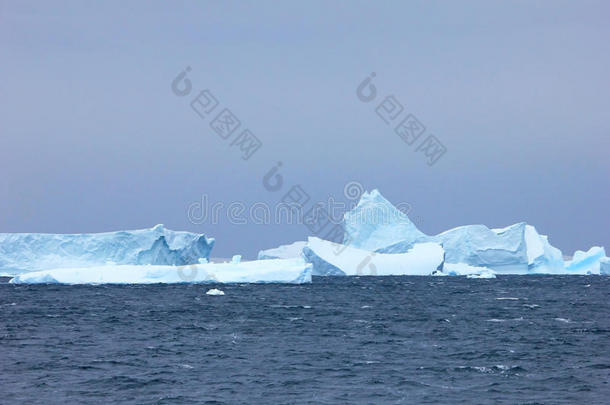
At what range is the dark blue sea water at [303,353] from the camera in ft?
48.5

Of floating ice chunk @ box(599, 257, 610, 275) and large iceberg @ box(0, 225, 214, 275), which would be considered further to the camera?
floating ice chunk @ box(599, 257, 610, 275)

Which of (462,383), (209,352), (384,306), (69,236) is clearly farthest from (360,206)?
(462,383)

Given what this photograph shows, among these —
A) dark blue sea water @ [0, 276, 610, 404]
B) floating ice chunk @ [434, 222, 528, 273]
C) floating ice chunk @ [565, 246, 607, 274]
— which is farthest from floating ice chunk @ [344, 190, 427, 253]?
dark blue sea water @ [0, 276, 610, 404]

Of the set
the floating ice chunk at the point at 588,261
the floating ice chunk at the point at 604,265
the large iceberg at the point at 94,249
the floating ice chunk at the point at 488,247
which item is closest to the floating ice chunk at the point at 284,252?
the floating ice chunk at the point at 488,247

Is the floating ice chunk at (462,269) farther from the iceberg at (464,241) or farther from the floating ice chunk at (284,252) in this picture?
the floating ice chunk at (284,252)

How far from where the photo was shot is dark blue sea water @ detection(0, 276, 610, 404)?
14.8 m

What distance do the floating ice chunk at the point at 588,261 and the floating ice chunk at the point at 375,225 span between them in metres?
12.9

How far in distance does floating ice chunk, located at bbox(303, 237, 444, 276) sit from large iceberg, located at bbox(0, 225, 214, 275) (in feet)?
26.4

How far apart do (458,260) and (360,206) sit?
10249 mm

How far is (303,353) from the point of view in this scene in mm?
19734

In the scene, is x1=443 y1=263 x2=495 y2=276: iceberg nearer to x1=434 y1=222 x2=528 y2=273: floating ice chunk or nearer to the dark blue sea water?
x1=434 y1=222 x2=528 y2=273: floating ice chunk

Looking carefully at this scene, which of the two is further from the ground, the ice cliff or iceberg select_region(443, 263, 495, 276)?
the ice cliff

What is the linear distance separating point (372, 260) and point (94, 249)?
19391 millimetres

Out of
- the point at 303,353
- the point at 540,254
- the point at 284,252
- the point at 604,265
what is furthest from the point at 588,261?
the point at 303,353
